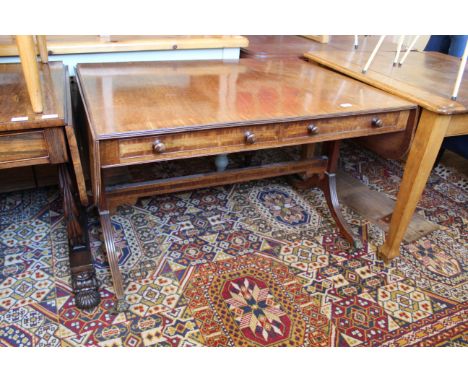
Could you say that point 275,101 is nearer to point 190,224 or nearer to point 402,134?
point 402,134

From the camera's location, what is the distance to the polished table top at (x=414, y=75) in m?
1.66

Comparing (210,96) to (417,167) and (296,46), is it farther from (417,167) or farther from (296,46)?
(296,46)

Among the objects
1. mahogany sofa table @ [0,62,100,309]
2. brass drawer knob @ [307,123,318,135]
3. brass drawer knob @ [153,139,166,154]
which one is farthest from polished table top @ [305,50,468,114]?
mahogany sofa table @ [0,62,100,309]

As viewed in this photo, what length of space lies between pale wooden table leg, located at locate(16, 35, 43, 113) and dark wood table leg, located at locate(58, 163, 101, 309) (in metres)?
0.37

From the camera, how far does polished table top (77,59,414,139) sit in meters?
1.36

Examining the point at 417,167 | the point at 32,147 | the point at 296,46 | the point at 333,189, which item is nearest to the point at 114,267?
the point at 32,147

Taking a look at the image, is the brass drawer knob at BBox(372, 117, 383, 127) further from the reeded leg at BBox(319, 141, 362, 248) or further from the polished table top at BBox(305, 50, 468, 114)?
the reeded leg at BBox(319, 141, 362, 248)

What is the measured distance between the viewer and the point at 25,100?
1334 mm

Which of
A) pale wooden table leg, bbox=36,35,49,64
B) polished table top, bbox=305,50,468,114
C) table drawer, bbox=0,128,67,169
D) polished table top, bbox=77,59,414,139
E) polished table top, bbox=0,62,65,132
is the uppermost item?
pale wooden table leg, bbox=36,35,49,64

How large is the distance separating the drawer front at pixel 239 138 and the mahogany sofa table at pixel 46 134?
5.7 inches

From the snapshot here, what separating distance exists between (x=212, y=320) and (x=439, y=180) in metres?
2.06

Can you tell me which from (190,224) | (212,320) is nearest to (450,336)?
(212,320)

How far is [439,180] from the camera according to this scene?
2881 mm

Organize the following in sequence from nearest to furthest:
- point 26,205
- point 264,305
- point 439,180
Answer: point 264,305 < point 26,205 < point 439,180
